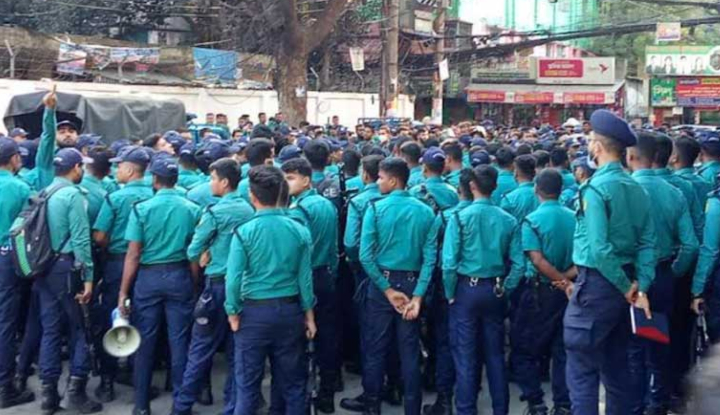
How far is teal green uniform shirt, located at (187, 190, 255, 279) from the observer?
613 cm

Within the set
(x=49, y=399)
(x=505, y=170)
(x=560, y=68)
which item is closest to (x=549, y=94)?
(x=560, y=68)

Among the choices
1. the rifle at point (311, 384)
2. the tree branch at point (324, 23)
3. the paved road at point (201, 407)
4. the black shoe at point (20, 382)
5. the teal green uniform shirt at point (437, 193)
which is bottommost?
the paved road at point (201, 407)

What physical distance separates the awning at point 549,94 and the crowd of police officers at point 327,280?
1196 inches

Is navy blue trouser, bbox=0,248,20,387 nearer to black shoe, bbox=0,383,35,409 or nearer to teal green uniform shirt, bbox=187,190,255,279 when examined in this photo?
black shoe, bbox=0,383,35,409

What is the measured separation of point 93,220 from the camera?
6.97 m

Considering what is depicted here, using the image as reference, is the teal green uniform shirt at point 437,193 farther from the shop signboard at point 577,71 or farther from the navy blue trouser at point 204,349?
the shop signboard at point 577,71

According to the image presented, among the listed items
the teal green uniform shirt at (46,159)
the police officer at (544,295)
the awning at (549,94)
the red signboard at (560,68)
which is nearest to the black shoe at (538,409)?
the police officer at (544,295)

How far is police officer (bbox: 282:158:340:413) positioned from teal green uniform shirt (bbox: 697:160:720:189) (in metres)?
3.25

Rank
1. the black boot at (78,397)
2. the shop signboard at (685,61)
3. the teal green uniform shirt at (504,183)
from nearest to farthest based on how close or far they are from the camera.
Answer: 1. the black boot at (78,397)
2. the teal green uniform shirt at (504,183)
3. the shop signboard at (685,61)

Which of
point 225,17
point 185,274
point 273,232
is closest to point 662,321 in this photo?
point 273,232

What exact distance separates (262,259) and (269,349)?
601 mm

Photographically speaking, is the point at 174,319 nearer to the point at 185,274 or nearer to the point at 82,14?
the point at 185,274

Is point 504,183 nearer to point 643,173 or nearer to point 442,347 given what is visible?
point 442,347

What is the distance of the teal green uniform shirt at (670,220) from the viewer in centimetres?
605
